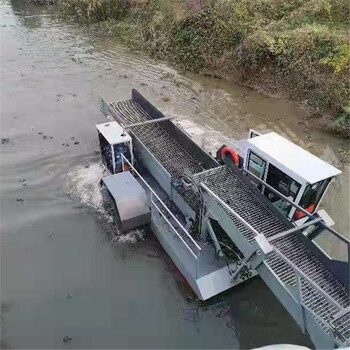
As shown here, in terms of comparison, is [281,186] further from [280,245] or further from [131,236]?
[131,236]

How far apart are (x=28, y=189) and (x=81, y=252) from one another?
3.70m

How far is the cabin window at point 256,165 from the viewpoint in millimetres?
8939

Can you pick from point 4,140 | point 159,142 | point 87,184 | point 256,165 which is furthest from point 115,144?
point 4,140

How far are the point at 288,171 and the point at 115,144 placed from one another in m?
5.59

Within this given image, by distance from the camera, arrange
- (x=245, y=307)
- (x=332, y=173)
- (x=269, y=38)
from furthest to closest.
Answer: (x=269, y=38) < (x=245, y=307) < (x=332, y=173)

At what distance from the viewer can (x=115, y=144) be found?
1136cm

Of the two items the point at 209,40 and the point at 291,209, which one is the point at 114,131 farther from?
the point at 209,40

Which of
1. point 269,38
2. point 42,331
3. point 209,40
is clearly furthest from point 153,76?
point 42,331

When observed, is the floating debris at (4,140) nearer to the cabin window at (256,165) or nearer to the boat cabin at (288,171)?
the boat cabin at (288,171)

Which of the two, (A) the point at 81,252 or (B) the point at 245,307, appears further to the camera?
(A) the point at 81,252

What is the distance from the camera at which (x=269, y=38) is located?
17891 millimetres

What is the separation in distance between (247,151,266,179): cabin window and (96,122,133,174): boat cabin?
4.05 m

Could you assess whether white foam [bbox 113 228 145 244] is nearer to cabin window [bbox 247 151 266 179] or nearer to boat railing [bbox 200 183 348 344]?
cabin window [bbox 247 151 266 179]

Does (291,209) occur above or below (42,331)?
above
